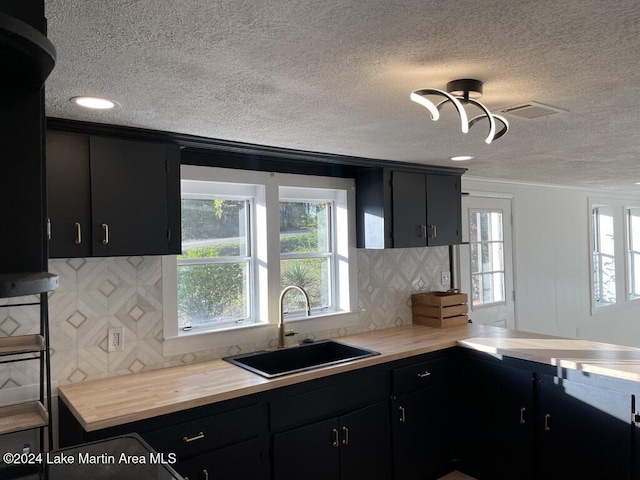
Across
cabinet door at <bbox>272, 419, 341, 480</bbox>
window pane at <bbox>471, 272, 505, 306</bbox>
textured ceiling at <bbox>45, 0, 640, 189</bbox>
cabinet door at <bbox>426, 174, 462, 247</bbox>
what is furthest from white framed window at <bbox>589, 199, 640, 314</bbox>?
cabinet door at <bbox>272, 419, 341, 480</bbox>

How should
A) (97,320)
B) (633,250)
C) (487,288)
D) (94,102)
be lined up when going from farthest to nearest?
(633,250) < (487,288) < (97,320) < (94,102)

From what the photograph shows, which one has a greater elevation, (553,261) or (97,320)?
(553,261)

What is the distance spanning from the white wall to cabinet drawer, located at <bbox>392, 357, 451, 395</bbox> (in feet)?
6.19

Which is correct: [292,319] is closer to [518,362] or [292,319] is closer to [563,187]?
[518,362]

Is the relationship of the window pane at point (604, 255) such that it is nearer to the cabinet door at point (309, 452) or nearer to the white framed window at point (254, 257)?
the white framed window at point (254, 257)

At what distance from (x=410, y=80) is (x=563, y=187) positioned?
4.59 metres

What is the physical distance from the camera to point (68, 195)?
212cm

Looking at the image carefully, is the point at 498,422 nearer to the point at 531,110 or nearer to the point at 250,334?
the point at 250,334

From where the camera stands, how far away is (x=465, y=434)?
3.20 m

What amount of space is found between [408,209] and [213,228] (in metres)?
1.46

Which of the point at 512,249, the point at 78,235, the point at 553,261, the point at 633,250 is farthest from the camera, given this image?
the point at 633,250

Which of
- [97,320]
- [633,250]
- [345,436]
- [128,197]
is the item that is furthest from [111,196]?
[633,250]

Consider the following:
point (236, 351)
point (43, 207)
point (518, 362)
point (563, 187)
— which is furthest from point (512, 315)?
point (43, 207)

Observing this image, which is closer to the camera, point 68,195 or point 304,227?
point 68,195
